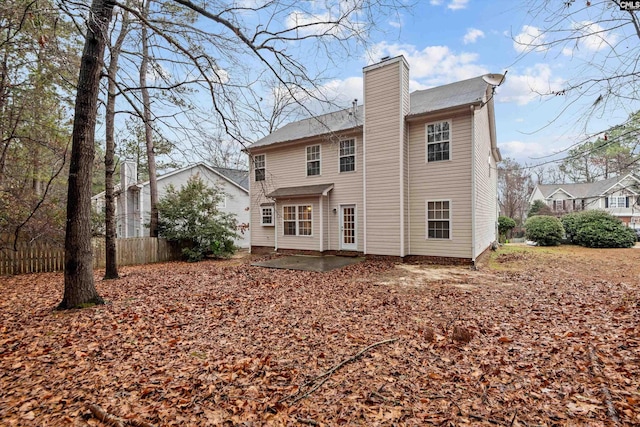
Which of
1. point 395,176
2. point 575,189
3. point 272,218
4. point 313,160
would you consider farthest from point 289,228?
point 575,189

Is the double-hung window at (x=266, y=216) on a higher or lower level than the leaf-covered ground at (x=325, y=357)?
higher

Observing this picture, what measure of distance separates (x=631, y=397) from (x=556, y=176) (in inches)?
1873

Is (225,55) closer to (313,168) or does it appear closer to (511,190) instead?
(313,168)

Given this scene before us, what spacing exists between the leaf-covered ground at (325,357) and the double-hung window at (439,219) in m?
3.84

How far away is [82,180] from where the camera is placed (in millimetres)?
5059

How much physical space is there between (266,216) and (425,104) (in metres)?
8.86

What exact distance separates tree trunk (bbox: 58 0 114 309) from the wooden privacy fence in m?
4.99

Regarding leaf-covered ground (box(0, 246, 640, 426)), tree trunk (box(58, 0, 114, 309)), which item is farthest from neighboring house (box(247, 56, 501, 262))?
tree trunk (box(58, 0, 114, 309))

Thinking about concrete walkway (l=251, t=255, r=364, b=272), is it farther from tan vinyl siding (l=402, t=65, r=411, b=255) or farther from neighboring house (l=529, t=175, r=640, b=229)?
neighboring house (l=529, t=175, r=640, b=229)

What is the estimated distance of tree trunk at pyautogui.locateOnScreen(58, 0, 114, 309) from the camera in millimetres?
4996

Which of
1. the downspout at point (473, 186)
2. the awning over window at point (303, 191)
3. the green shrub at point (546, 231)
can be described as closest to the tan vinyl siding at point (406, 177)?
the downspout at point (473, 186)

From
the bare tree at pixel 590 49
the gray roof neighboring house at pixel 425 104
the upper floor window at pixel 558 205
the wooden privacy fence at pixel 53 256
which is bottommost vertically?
the wooden privacy fence at pixel 53 256

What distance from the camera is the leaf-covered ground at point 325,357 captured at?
249cm

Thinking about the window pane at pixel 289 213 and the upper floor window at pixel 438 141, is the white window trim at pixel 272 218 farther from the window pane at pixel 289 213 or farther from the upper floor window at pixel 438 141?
the upper floor window at pixel 438 141
